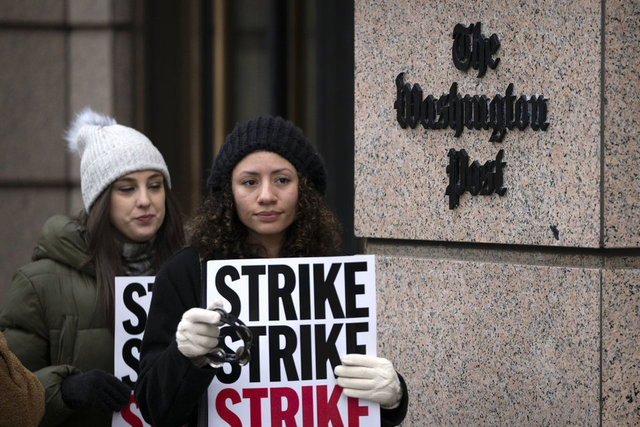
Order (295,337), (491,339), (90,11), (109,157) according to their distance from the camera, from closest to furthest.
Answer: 1. (295,337)
2. (491,339)
3. (109,157)
4. (90,11)

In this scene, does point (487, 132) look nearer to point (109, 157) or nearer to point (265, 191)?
point (265, 191)

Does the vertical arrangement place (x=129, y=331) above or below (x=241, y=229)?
below

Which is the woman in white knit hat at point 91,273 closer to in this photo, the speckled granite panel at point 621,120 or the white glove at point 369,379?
the white glove at point 369,379

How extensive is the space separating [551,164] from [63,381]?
209cm

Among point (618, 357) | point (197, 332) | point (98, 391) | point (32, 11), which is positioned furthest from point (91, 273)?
point (32, 11)

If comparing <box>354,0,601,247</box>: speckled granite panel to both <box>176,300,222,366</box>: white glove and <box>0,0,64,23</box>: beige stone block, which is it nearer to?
<box>176,300,222,366</box>: white glove

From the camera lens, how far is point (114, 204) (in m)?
4.50

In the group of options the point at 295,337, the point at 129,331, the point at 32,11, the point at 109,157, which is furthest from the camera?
the point at 32,11

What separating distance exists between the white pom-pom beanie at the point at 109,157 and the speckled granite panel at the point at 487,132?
1004 mm

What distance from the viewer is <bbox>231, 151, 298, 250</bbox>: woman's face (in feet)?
11.6

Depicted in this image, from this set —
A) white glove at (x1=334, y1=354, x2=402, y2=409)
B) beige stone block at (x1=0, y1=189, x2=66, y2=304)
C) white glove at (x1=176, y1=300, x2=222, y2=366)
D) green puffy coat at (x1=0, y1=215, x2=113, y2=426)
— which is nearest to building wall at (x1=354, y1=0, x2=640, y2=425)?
white glove at (x1=334, y1=354, x2=402, y2=409)

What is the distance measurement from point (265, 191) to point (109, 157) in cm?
124

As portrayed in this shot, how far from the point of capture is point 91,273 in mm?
4422

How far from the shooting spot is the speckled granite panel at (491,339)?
4.04 m
